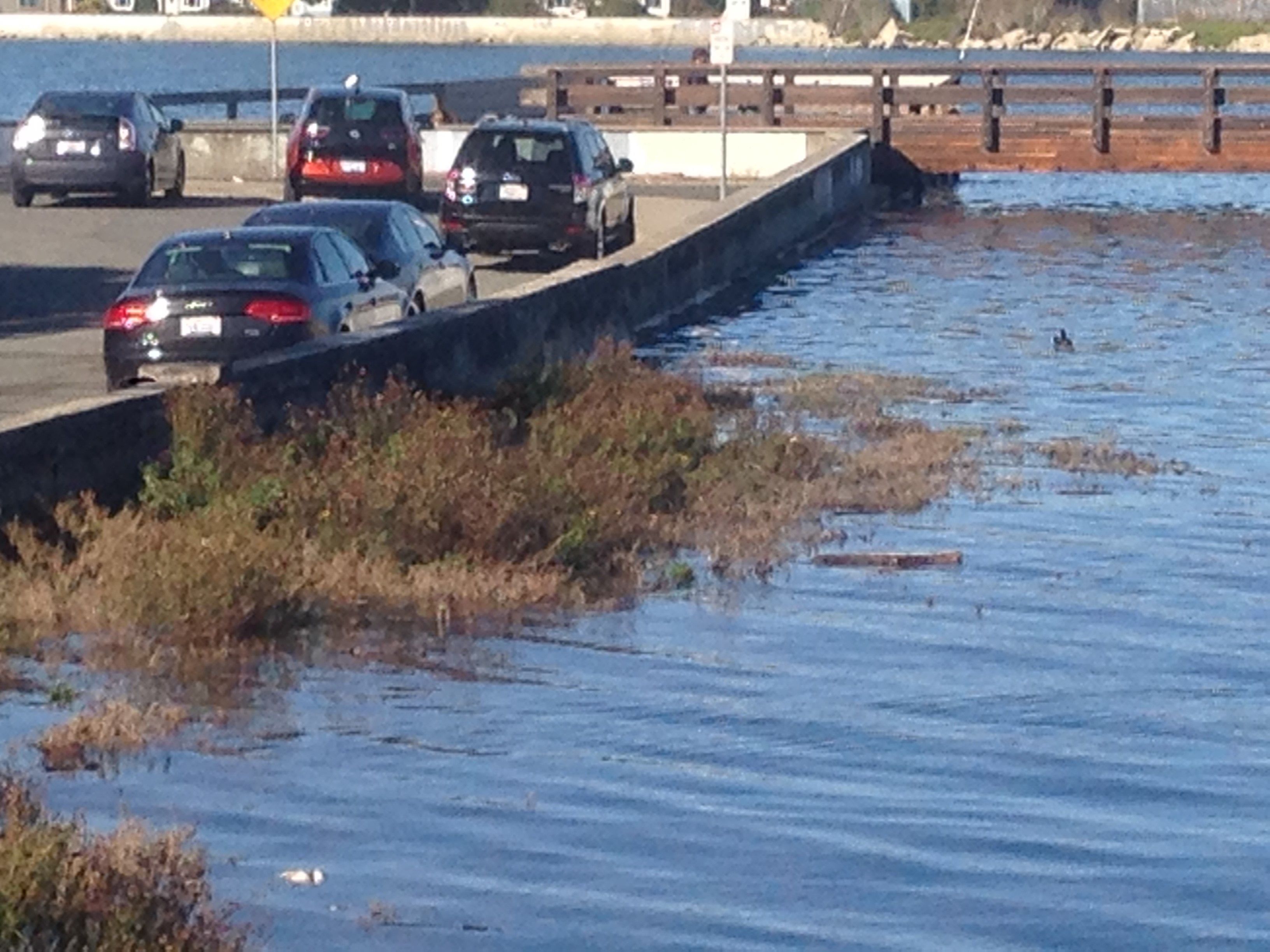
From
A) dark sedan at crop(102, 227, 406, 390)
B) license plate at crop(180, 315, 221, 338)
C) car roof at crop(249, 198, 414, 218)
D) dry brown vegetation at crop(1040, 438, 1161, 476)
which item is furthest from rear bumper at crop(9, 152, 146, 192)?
dry brown vegetation at crop(1040, 438, 1161, 476)

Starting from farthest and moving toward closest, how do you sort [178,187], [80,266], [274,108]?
1. [274,108]
2. [178,187]
3. [80,266]

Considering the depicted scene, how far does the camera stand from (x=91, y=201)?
1454 inches

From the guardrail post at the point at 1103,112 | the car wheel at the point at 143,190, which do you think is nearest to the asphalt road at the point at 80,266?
the car wheel at the point at 143,190

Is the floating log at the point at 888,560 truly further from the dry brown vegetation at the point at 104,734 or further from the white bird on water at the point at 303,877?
the white bird on water at the point at 303,877

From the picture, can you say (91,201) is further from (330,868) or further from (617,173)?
(330,868)

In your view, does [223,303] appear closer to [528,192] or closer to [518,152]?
[528,192]

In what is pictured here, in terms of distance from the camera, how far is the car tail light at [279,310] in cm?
1772

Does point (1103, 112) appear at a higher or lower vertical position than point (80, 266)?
higher

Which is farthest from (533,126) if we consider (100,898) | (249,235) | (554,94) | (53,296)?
(100,898)

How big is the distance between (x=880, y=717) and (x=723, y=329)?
15.3 metres

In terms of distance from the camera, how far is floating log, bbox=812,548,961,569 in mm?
13898

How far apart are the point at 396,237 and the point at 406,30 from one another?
512 feet

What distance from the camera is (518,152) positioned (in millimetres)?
30375

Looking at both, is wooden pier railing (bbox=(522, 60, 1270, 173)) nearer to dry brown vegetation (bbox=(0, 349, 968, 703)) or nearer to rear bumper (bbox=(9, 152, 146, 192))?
rear bumper (bbox=(9, 152, 146, 192))
